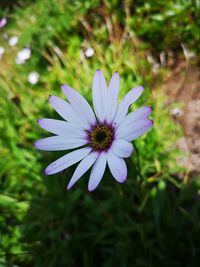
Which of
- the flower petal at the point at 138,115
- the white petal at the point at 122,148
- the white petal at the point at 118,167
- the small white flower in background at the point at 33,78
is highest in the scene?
the small white flower in background at the point at 33,78

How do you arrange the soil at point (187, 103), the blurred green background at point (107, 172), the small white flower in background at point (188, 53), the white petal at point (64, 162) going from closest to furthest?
the white petal at point (64, 162), the blurred green background at point (107, 172), the soil at point (187, 103), the small white flower in background at point (188, 53)

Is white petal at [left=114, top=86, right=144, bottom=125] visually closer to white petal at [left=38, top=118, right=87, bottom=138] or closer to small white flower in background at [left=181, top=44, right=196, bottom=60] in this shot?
white petal at [left=38, top=118, right=87, bottom=138]

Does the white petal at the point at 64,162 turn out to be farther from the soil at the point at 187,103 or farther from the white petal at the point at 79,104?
the soil at the point at 187,103

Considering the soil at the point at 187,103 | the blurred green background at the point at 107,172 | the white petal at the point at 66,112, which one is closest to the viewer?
the white petal at the point at 66,112

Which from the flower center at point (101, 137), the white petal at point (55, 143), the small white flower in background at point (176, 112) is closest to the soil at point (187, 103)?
the small white flower in background at point (176, 112)

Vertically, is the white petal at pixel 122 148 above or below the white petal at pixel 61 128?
below

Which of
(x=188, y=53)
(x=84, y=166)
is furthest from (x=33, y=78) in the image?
(x=84, y=166)

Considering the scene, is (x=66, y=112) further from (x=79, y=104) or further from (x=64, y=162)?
(x=64, y=162)

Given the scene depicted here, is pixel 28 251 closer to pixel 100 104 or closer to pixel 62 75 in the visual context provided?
A: pixel 100 104

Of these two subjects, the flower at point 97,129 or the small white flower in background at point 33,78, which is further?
the small white flower in background at point 33,78
